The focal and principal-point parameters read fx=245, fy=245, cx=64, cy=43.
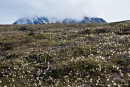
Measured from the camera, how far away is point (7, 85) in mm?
24781

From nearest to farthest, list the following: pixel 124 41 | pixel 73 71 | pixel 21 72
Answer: pixel 73 71 → pixel 21 72 → pixel 124 41

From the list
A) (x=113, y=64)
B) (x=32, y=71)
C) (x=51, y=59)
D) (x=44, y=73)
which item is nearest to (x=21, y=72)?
(x=32, y=71)

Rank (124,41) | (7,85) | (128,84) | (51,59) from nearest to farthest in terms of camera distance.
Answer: (128,84), (7,85), (51,59), (124,41)

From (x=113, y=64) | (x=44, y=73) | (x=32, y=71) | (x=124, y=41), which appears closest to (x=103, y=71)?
(x=113, y=64)

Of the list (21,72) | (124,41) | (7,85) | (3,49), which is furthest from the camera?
(3,49)

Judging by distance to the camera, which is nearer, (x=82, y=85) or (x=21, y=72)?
(x=82, y=85)

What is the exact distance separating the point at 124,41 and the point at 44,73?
19.4m

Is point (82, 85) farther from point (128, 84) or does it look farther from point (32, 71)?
point (32, 71)

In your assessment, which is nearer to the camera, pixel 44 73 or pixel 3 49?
pixel 44 73

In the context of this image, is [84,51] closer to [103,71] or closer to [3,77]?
[103,71]

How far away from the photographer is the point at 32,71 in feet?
95.8

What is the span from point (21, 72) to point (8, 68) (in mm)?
2002

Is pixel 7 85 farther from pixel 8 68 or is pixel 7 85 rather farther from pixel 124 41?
pixel 124 41

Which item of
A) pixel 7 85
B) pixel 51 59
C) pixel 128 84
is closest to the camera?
pixel 128 84
